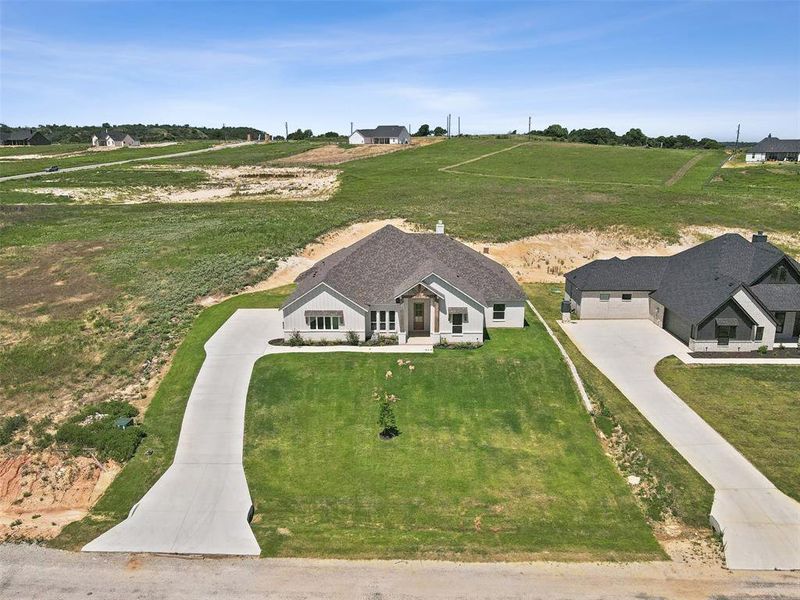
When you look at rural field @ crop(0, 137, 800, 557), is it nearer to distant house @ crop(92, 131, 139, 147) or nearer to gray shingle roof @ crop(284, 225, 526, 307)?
Answer: gray shingle roof @ crop(284, 225, 526, 307)

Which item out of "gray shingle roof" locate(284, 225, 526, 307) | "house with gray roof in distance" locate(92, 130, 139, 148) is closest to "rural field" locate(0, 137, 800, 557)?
"gray shingle roof" locate(284, 225, 526, 307)

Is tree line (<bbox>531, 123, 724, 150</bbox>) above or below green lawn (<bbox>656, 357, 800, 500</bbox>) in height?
above

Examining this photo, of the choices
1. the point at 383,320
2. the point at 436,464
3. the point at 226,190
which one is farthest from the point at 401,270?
the point at 226,190

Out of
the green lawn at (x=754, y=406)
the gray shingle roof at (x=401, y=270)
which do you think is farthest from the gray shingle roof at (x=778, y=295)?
the gray shingle roof at (x=401, y=270)

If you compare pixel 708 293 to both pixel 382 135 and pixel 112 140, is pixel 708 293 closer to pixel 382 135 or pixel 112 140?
pixel 382 135

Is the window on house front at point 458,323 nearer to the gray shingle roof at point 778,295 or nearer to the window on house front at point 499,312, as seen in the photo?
the window on house front at point 499,312
